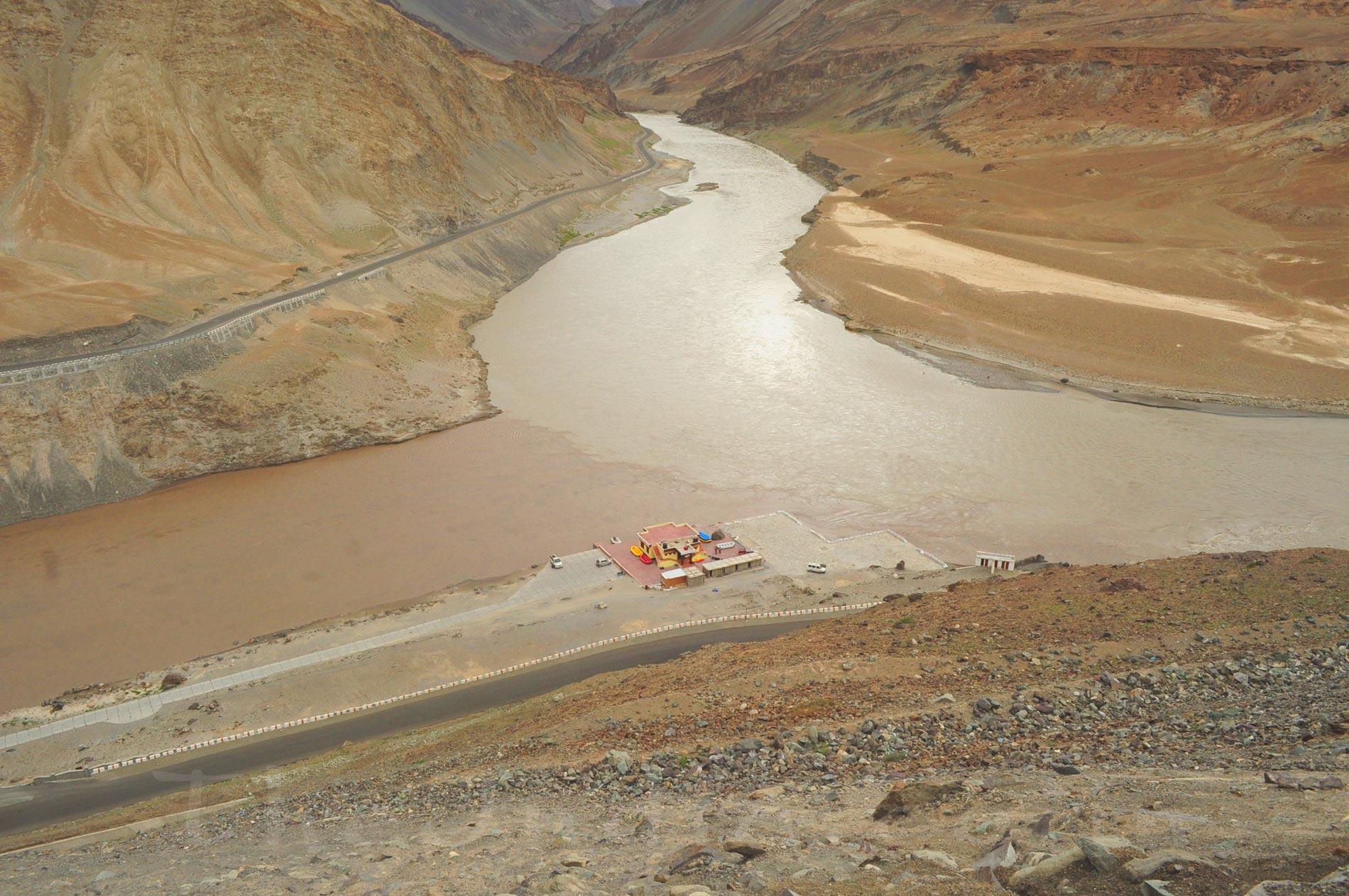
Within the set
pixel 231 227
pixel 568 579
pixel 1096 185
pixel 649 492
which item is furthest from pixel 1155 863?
pixel 1096 185

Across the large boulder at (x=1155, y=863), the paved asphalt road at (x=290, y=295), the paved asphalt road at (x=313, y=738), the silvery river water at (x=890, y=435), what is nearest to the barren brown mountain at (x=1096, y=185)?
the silvery river water at (x=890, y=435)

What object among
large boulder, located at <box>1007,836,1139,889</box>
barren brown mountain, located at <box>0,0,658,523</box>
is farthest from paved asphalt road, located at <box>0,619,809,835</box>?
barren brown mountain, located at <box>0,0,658,523</box>

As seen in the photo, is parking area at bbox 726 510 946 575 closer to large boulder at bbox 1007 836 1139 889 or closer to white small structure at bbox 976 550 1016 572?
white small structure at bbox 976 550 1016 572

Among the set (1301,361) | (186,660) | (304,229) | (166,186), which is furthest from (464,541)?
(1301,361)

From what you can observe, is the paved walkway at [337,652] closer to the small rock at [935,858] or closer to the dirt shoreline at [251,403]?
the dirt shoreline at [251,403]

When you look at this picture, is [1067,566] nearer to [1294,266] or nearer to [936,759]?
[936,759]

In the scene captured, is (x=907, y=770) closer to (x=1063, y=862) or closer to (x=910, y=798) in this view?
(x=910, y=798)
